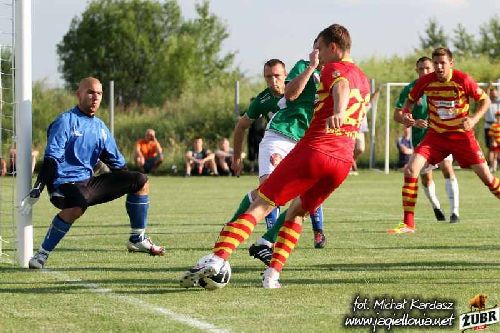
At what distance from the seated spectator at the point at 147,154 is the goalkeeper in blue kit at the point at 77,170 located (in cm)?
2075

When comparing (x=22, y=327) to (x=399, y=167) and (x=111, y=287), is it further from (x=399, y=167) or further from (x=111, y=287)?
(x=399, y=167)

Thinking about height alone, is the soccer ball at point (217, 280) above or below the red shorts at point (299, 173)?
below

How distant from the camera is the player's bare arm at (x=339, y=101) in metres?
7.56

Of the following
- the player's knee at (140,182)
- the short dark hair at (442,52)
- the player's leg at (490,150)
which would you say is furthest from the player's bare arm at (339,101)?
the player's leg at (490,150)

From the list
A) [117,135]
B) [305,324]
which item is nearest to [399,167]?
[117,135]

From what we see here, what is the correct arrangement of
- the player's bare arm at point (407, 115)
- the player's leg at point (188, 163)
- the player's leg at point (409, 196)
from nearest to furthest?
the player's bare arm at point (407, 115)
the player's leg at point (409, 196)
the player's leg at point (188, 163)

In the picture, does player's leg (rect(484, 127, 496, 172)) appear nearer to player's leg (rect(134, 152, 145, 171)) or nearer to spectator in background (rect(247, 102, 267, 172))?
spectator in background (rect(247, 102, 267, 172))

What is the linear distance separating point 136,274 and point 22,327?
258 cm

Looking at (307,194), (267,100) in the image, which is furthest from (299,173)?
(267,100)

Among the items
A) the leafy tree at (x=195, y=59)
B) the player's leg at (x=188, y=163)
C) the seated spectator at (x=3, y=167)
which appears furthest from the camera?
the leafy tree at (x=195, y=59)

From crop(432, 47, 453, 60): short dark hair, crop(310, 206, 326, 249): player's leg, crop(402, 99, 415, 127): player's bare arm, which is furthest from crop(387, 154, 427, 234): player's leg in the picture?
crop(310, 206, 326, 249): player's leg

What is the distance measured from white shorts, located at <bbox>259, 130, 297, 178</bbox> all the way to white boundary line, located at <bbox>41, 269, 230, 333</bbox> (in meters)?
2.26

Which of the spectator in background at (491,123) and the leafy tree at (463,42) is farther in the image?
the leafy tree at (463,42)

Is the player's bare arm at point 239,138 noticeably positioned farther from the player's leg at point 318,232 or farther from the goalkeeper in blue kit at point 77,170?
the player's leg at point 318,232
